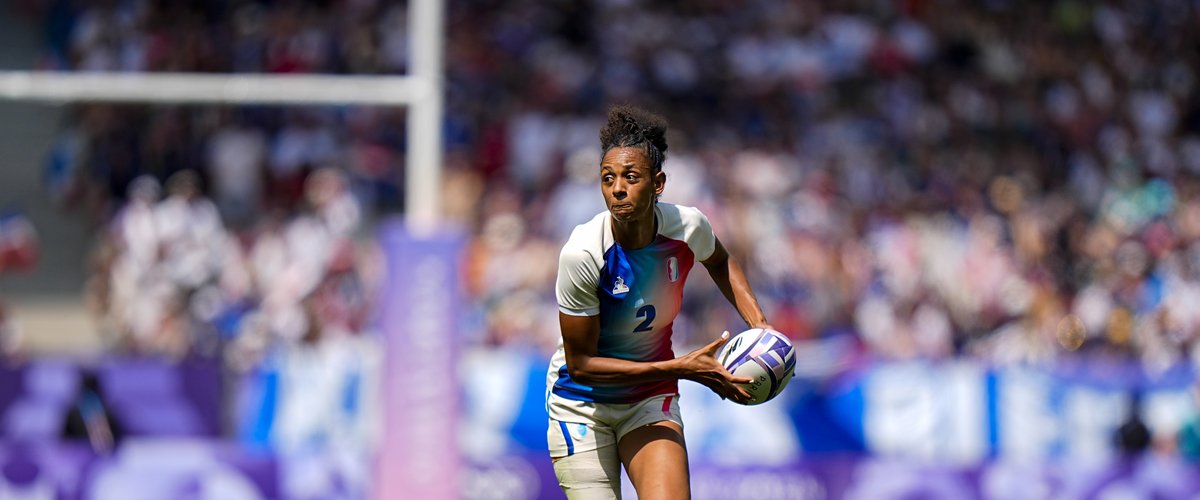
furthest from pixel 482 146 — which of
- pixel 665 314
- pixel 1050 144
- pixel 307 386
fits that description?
pixel 665 314

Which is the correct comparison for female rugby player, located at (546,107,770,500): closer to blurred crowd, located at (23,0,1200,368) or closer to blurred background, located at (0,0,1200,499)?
blurred background, located at (0,0,1200,499)

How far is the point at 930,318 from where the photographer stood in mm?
13602

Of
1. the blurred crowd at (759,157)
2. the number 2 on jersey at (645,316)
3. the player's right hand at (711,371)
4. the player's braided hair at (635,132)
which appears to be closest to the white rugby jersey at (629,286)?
the number 2 on jersey at (645,316)

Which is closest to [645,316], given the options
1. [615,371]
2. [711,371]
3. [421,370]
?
[615,371]

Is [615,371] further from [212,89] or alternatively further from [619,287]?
[212,89]

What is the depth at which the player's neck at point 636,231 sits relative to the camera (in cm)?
554

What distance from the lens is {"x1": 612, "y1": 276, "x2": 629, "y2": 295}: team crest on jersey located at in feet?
18.4

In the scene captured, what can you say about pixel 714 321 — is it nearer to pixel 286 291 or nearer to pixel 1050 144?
pixel 286 291

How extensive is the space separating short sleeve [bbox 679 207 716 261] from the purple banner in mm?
5091

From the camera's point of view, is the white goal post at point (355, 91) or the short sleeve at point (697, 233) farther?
the white goal post at point (355, 91)

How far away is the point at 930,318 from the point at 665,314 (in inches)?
324

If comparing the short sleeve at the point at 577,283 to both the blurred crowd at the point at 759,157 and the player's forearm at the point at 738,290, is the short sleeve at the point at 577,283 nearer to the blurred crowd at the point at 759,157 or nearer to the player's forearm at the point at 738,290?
the player's forearm at the point at 738,290

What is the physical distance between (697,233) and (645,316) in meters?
0.36

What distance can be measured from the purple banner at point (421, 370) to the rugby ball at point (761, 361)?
5.49m
